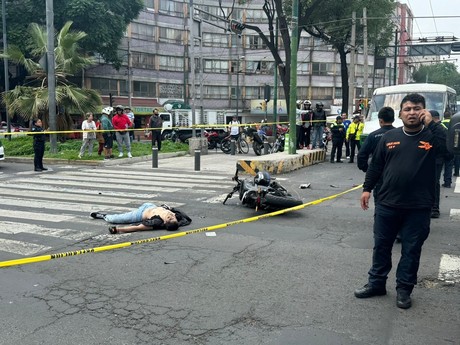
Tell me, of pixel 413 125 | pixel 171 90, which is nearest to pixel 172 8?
pixel 171 90

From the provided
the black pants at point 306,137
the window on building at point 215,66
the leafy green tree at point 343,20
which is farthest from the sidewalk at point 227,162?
the window on building at point 215,66

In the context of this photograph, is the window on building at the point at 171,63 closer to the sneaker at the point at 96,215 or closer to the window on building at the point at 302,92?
the window on building at the point at 302,92

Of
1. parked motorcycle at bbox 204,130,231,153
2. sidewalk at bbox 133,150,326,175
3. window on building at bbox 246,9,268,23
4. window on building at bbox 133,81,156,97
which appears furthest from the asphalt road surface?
window on building at bbox 246,9,268,23

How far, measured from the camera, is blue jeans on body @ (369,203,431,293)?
4.41 meters

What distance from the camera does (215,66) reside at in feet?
205

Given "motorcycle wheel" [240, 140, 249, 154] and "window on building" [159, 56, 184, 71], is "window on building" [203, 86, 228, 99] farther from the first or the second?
"motorcycle wheel" [240, 140, 249, 154]

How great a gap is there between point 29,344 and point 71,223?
4.36 m

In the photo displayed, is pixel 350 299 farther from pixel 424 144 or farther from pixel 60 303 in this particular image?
pixel 60 303

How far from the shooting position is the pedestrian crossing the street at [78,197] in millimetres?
7089

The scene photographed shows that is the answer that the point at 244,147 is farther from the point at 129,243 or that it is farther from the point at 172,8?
the point at 172,8

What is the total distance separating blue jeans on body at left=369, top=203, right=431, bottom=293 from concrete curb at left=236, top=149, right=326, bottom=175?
25.7 ft

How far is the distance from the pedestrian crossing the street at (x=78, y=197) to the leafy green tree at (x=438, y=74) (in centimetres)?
8511

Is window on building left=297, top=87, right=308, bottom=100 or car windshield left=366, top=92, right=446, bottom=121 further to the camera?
window on building left=297, top=87, right=308, bottom=100

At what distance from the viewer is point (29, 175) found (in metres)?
14.4
